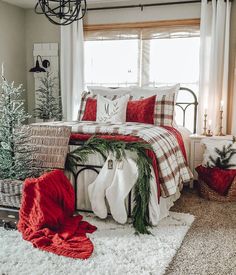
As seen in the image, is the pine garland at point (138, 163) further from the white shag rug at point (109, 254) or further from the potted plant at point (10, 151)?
the potted plant at point (10, 151)

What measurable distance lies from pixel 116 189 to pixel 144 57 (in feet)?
8.10

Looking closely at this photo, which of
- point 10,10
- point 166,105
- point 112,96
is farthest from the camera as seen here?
point 10,10

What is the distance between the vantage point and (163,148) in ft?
10.4

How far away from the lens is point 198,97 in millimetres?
4523

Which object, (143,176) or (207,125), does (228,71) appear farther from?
(143,176)

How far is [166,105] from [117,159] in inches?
50.9

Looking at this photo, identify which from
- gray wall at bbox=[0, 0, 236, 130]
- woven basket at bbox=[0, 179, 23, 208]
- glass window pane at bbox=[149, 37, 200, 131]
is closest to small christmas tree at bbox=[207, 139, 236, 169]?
gray wall at bbox=[0, 0, 236, 130]

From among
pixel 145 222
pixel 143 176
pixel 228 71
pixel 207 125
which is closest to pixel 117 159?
pixel 143 176

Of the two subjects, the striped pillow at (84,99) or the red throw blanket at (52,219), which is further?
the striped pillow at (84,99)

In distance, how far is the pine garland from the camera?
286 cm

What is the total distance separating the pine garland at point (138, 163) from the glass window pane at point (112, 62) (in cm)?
211

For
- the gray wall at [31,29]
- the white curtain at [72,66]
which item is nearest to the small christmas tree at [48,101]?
the white curtain at [72,66]

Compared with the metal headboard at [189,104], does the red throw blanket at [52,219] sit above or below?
below

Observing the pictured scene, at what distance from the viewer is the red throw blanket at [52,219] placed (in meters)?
2.51
